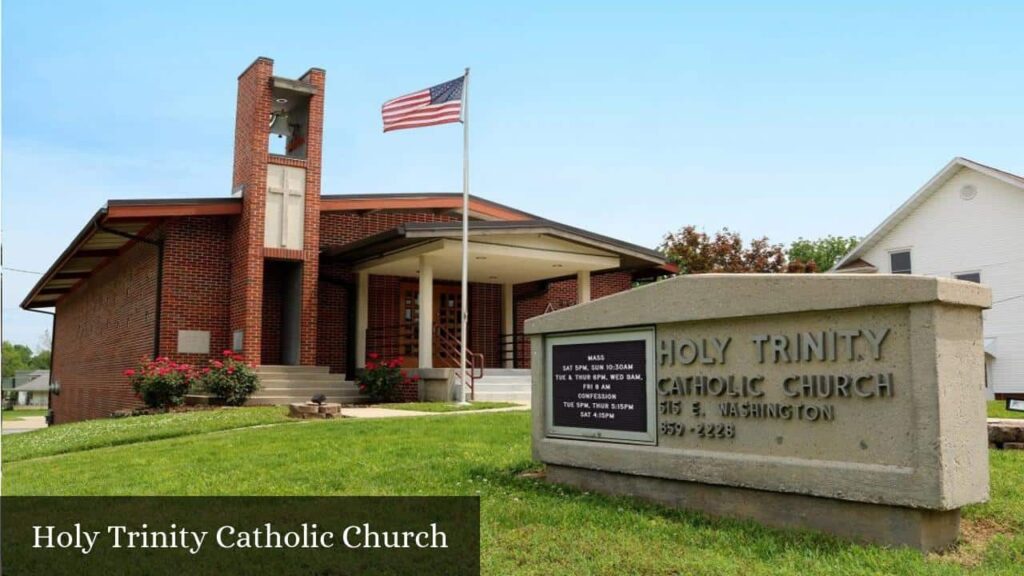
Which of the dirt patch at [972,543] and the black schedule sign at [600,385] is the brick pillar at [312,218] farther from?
the dirt patch at [972,543]

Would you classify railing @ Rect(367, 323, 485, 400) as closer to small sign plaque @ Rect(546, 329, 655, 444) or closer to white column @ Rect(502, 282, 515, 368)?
white column @ Rect(502, 282, 515, 368)

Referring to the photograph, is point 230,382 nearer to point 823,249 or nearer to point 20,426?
point 20,426

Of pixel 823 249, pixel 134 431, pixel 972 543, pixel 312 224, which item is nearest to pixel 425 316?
pixel 312 224

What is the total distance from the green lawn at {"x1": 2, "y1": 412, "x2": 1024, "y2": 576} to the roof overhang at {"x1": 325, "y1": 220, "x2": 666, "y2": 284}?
6.02 metres

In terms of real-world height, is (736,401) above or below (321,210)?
below

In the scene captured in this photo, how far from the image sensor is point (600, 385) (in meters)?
6.89

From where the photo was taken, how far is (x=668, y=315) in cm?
627

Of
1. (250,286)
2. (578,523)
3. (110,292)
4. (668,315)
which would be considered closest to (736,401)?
(668,315)

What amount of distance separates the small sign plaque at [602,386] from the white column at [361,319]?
1391 cm

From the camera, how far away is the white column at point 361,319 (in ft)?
68.2

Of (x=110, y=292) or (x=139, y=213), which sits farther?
(x=110, y=292)

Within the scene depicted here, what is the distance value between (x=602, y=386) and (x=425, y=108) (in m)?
12.0

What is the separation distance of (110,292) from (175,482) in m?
19.0

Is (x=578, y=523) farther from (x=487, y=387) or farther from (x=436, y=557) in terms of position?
(x=487, y=387)
